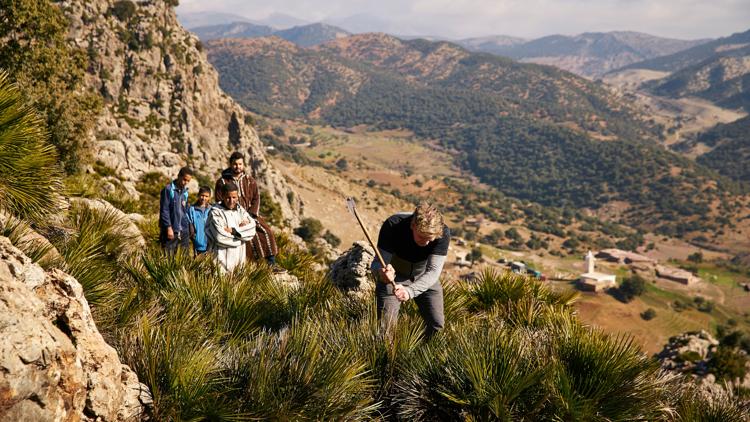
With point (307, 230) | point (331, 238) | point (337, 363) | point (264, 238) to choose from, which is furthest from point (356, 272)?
point (331, 238)

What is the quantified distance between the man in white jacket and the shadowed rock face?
10.6ft

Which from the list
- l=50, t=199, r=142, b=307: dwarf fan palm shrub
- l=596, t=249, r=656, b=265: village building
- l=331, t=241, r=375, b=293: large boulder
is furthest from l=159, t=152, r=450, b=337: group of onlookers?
l=596, t=249, r=656, b=265: village building

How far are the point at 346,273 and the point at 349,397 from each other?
3838 millimetres

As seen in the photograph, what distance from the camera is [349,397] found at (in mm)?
3531

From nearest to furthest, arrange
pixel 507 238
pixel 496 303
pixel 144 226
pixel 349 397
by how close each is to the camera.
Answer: pixel 349 397 < pixel 496 303 < pixel 144 226 < pixel 507 238

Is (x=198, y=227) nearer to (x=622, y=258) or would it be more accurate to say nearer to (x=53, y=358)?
(x=53, y=358)

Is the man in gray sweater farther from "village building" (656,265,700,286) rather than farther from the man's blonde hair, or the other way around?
"village building" (656,265,700,286)

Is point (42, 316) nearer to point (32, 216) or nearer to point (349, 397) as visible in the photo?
point (349, 397)

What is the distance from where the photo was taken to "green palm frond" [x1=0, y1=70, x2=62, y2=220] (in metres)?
4.68

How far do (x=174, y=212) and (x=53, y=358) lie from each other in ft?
16.7

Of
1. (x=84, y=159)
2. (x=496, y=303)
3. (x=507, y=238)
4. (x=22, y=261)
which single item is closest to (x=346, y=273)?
(x=496, y=303)

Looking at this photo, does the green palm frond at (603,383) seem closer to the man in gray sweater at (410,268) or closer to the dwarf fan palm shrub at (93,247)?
the man in gray sweater at (410,268)

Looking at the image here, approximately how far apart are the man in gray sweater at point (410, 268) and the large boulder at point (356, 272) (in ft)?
6.87

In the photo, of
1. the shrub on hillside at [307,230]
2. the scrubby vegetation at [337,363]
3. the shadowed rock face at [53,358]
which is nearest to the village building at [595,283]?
the shrub on hillside at [307,230]
